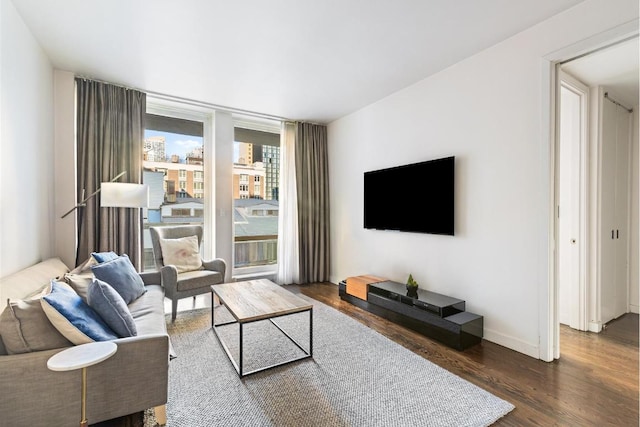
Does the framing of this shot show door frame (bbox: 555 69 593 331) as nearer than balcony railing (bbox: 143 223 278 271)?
Yes

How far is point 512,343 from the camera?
2490mm

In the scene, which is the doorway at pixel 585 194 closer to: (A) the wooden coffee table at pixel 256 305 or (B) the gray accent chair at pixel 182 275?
(A) the wooden coffee table at pixel 256 305

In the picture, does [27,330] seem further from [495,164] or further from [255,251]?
[255,251]

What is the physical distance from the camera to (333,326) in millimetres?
2971

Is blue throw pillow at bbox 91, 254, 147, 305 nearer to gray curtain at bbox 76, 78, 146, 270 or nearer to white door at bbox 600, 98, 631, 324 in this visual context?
gray curtain at bbox 76, 78, 146, 270

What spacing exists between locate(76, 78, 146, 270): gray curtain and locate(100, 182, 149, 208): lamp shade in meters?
0.61

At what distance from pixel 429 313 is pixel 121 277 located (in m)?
2.72

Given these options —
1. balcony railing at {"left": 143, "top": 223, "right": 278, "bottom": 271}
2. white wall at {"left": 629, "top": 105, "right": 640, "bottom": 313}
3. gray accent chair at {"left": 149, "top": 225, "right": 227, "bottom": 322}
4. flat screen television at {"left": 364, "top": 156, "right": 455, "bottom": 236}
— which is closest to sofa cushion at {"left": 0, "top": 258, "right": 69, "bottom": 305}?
gray accent chair at {"left": 149, "top": 225, "right": 227, "bottom": 322}

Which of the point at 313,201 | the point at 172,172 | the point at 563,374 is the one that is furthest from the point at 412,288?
the point at 172,172

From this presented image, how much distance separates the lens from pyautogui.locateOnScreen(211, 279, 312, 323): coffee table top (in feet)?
6.99

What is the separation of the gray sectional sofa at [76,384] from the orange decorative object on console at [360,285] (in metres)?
2.37

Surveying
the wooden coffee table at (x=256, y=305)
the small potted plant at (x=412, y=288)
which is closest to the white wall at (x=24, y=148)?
the wooden coffee table at (x=256, y=305)

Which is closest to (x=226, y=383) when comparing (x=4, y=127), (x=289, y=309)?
(x=289, y=309)

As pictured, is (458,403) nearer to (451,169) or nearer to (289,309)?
(289,309)
